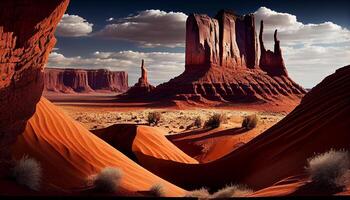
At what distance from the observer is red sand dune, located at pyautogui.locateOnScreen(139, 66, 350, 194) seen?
6.35 m

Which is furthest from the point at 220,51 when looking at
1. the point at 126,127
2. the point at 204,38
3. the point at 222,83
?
the point at 126,127

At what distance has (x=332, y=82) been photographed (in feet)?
29.0

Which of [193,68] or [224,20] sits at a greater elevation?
[224,20]

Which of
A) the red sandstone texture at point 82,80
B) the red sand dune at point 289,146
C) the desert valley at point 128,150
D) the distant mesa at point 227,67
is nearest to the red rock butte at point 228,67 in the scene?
the distant mesa at point 227,67

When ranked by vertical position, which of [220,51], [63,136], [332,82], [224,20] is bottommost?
[63,136]

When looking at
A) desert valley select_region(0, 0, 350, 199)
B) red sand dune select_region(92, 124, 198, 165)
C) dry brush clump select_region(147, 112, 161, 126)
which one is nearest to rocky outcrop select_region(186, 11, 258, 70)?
dry brush clump select_region(147, 112, 161, 126)

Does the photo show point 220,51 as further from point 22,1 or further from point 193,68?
point 22,1

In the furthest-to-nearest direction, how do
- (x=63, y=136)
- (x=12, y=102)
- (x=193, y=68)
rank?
(x=193, y=68) → (x=63, y=136) → (x=12, y=102)

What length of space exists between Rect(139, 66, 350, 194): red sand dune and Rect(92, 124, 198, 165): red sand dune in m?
0.92

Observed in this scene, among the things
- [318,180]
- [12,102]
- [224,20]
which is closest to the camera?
[318,180]

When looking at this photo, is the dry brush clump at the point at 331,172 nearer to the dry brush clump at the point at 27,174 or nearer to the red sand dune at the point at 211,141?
the dry brush clump at the point at 27,174

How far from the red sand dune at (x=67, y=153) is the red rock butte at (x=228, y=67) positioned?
1668 inches

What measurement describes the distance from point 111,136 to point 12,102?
6200mm

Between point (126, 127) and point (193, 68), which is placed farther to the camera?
point (193, 68)
